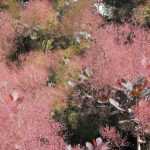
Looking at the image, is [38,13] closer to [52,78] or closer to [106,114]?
[52,78]

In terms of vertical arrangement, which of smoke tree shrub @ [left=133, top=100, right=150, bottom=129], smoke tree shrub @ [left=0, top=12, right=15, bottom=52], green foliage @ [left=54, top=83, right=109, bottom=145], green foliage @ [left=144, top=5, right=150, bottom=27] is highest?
green foliage @ [left=144, top=5, right=150, bottom=27]

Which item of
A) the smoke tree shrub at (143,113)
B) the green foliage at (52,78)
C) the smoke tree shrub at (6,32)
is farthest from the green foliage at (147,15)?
the smoke tree shrub at (143,113)

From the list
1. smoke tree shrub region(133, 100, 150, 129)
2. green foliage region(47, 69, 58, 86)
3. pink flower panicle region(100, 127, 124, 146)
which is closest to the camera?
smoke tree shrub region(133, 100, 150, 129)

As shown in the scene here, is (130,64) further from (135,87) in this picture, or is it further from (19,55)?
(19,55)

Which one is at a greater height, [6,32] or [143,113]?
[6,32]

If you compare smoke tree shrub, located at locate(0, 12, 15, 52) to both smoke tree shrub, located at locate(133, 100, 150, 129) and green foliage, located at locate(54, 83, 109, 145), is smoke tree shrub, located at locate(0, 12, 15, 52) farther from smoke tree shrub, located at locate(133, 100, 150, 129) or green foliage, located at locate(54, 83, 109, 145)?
smoke tree shrub, located at locate(133, 100, 150, 129)

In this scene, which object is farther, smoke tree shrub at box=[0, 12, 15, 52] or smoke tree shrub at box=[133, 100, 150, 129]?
smoke tree shrub at box=[0, 12, 15, 52]

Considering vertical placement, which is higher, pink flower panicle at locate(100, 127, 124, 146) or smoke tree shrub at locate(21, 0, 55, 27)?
smoke tree shrub at locate(21, 0, 55, 27)

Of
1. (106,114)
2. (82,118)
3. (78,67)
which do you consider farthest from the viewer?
(78,67)

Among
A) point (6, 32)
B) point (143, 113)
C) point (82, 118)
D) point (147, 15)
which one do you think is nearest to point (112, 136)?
point (143, 113)

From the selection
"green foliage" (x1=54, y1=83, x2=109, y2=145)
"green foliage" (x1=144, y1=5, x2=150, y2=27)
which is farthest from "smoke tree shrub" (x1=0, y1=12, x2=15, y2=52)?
"green foliage" (x1=54, y1=83, x2=109, y2=145)

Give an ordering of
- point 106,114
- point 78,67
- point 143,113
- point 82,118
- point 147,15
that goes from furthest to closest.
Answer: point 147,15 < point 78,67 < point 82,118 < point 106,114 < point 143,113
